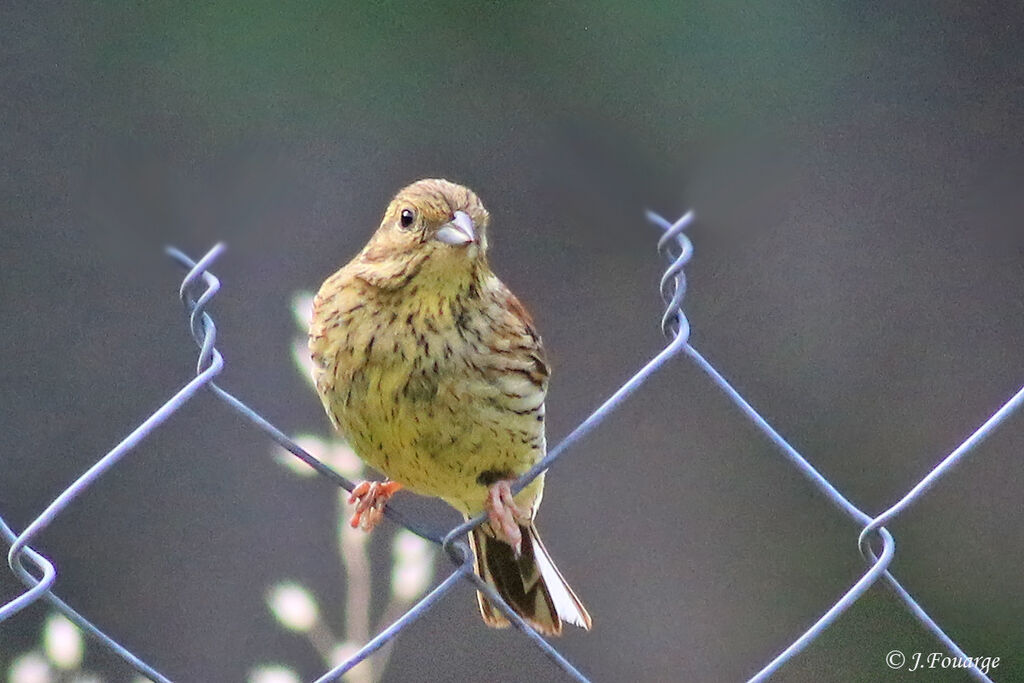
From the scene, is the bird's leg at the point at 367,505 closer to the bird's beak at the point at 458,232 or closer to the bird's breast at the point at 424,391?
the bird's breast at the point at 424,391

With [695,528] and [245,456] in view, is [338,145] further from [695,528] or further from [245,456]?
[695,528]

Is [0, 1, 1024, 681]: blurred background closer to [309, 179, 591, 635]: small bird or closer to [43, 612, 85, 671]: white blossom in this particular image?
[309, 179, 591, 635]: small bird

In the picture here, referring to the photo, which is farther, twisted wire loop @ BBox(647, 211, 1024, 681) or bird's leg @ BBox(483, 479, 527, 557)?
bird's leg @ BBox(483, 479, 527, 557)

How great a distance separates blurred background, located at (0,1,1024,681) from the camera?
2.79m

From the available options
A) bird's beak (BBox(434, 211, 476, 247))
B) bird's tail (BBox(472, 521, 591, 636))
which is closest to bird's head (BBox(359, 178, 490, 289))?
bird's beak (BBox(434, 211, 476, 247))

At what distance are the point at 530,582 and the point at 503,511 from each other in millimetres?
374

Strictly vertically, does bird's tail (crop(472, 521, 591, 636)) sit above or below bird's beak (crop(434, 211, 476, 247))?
below

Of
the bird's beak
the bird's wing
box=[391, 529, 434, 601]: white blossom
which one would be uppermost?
the bird's beak

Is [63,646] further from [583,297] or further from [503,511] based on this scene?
[583,297]

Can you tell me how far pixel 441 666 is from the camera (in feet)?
12.2

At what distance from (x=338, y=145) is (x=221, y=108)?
1.85 ft

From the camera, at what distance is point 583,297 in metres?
3.72

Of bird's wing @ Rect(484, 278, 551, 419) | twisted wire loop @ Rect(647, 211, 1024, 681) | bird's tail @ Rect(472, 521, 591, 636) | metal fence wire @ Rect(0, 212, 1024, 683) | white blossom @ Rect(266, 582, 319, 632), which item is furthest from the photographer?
bird's tail @ Rect(472, 521, 591, 636)

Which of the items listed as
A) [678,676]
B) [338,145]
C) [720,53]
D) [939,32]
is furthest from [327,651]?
[939,32]
